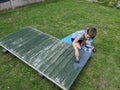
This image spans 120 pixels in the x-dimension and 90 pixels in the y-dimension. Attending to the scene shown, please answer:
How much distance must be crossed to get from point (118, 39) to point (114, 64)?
114 centimetres

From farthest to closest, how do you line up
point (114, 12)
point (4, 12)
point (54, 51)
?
point (114, 12) < point (4, 12) < point (54, 51)

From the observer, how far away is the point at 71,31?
4734 mm

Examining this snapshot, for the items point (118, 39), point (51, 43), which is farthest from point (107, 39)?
point (51, 43)

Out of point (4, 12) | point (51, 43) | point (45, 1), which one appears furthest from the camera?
point (45, 1)

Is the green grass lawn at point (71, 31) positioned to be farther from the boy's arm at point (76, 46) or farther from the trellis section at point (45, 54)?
the boy's arm at point (76, 46)

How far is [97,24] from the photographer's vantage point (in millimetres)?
5211

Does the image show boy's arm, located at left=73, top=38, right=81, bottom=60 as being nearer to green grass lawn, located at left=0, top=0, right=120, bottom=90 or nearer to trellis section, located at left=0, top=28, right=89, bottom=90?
trellis section, located at left=0, top=28, right=89, bottom=90

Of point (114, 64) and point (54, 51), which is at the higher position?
point (54, 51)

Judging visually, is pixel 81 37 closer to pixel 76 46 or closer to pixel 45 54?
pixel 76 46

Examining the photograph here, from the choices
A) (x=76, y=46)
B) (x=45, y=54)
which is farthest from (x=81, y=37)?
(x=45, y=54)

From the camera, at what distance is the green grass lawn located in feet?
9.91

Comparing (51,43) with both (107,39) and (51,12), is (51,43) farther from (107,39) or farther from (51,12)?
(51,12)

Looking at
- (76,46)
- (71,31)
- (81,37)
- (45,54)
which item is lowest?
(71,31)

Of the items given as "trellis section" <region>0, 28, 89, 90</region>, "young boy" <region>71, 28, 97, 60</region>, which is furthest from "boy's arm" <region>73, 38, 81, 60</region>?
"trellis section" <region>0, 28, 89, 90</region>
